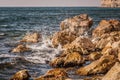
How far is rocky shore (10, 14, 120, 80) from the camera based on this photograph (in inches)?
826

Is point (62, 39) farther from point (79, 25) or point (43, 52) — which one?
point (79, 25)

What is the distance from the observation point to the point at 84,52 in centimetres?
3184

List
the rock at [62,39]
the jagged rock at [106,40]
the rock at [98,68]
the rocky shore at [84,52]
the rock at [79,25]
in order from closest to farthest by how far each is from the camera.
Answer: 1. the rocky shore at [84,52]
2. the rock at [98,68]
3. the jagged rock at [106,40]
4. the rock at [62,39]
5. the rock at [79,25]

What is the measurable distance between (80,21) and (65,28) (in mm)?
3512

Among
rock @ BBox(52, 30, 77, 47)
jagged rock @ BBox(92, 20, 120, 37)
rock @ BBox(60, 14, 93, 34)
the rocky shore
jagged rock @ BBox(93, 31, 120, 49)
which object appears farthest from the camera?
rock @ BBox(60, 14, 93, 34)

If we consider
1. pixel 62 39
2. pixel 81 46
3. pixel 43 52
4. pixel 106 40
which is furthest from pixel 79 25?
pixel 81 46

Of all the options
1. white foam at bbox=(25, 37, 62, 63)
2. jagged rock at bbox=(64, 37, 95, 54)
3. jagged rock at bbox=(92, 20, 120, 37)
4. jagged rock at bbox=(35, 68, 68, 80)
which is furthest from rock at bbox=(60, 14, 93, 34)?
jagged rock at bbox=(35, 68, 68, 80)

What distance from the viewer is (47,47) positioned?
38.1 m

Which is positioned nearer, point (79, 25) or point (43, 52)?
point (43, 52)

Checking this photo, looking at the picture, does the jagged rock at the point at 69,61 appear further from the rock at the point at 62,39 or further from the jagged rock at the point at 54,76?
the rock at the point at 62,39

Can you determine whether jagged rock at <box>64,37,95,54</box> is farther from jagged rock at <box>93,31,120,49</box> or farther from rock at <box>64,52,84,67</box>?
rock at <box>64,52,84,67</box>

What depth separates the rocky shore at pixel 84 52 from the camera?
20984mm

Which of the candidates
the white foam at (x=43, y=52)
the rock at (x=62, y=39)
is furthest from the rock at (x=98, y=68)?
the rock at (x=62, y=39)

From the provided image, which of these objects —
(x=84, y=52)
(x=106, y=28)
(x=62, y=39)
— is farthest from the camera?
(x=106, y=28)
